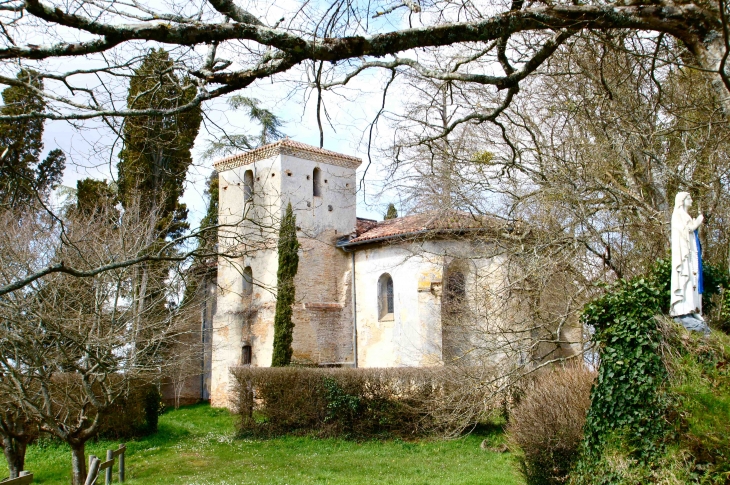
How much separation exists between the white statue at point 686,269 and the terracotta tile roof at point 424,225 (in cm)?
449

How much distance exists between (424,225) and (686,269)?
30.3 feet

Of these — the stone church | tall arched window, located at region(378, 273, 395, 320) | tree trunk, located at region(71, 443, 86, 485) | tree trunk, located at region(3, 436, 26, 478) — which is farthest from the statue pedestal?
tall arched window, located at region(378, 273, 395, 320)

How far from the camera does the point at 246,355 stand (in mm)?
26094

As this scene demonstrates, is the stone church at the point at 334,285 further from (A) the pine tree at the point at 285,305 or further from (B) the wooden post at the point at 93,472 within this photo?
(B) the wooden post at the point at 93,472

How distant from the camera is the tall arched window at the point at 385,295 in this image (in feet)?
79.2

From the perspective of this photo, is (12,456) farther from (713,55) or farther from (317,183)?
(317,183)

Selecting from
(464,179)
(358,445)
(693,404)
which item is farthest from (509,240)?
(358,445)

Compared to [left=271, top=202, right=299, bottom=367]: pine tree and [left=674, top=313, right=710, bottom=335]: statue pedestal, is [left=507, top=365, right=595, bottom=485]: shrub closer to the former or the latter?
[left=674, top=313, right=710, bottom=335]: statue pedestal

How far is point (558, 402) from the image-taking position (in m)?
10.5

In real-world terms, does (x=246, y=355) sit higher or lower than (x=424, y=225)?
lower

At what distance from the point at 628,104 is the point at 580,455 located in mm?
6438

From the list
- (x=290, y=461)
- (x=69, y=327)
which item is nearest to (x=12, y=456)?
(x=69, y=327)

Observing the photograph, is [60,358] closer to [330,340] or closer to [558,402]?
[558,402]

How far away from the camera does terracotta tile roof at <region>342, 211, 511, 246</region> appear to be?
571 inches
